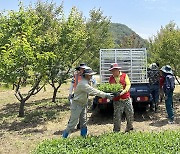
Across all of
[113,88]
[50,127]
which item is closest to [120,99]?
[113,88]

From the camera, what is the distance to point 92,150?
4266 millimetres

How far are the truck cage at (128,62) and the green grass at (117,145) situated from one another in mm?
6081

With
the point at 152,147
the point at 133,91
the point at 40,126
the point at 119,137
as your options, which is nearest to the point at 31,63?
the point at 40,126

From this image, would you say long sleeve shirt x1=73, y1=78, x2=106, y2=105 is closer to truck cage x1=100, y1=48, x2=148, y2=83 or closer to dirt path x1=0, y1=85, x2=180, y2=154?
dirt path x1=0, y1=85, x2=180, y2=154

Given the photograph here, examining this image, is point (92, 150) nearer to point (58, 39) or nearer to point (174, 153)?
point (174, 153)

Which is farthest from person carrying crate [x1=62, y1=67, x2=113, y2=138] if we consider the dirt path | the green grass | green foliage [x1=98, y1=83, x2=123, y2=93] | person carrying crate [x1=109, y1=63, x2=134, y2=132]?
the green grass

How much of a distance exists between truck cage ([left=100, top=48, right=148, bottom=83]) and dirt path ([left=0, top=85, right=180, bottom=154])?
131cm

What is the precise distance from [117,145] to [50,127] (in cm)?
532

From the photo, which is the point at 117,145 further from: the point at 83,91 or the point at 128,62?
the point at 128,62

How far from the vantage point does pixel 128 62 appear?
11.0m

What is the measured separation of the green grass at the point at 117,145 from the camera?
13.8 feet

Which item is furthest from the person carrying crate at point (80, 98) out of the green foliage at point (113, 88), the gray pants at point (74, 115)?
the green foliage at point (113, 88)

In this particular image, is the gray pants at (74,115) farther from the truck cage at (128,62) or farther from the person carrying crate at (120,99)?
the truck cage at (128,62)

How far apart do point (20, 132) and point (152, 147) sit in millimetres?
5543
